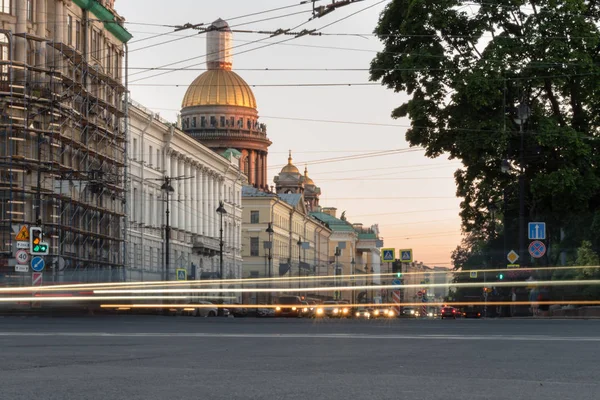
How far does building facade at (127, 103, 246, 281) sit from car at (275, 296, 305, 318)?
637 centimetres

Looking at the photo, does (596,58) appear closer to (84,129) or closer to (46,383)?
(84,129)

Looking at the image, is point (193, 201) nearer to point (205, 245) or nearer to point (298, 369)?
point (205, 245)

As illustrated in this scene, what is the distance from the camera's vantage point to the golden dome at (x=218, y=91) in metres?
164

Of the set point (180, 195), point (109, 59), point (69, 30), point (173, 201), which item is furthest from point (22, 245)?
point (180, 195)

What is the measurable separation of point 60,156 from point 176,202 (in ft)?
98.4

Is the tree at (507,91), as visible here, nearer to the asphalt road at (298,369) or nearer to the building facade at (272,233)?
the asphalt road at (298,369)

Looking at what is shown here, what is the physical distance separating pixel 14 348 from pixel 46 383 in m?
6.44

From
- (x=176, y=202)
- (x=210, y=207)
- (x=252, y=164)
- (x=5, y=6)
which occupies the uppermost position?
(x=252, y=164)

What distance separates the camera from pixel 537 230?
1767 inches

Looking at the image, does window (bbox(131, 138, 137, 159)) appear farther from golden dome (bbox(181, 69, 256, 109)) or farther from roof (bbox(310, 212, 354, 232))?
roof (bbox(310, 212, 354, 232))

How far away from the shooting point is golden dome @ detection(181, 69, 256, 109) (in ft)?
537

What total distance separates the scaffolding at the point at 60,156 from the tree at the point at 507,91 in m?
14.4

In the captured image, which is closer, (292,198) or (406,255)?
(406,255)

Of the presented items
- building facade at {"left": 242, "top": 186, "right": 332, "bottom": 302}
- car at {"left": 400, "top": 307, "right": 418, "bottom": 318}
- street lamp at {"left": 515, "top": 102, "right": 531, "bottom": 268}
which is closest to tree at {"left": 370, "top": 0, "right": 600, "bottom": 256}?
street lamp at {"left": 515, "top": 102, "right": 531, "bottom": 268}
